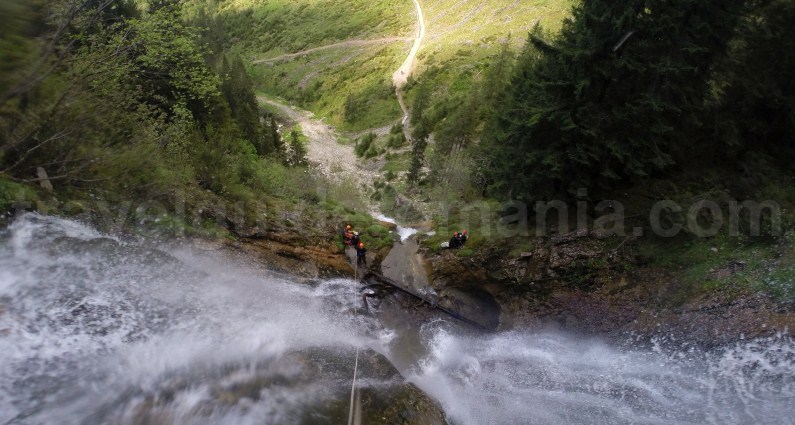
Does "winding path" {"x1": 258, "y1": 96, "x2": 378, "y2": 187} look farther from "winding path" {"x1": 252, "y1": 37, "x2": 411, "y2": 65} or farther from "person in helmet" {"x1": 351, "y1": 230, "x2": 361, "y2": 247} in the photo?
"winding path" {"x1": 252, "y1": 37, "x2": 411, "y2": 65}

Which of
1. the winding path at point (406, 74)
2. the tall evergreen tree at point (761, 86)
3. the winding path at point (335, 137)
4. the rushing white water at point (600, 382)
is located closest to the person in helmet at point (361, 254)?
the rushing white water at point (600, 382)

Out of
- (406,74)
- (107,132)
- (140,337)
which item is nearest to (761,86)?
(140,337)

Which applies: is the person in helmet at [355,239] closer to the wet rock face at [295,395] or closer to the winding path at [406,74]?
the wet rock face at [295,395]

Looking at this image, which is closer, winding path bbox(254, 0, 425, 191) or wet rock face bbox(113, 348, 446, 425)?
wet rock face bbox(113, 348, 446, 425)

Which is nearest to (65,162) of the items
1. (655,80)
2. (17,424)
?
(17,424)

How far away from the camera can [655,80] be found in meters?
11.8

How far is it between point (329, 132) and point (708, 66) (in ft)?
173

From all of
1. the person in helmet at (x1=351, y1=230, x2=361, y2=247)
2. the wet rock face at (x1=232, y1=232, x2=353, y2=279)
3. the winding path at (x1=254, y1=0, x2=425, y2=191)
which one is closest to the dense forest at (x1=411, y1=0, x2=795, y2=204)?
the person in helmet at (x1=351, y1=230, x2=361, y2=247)

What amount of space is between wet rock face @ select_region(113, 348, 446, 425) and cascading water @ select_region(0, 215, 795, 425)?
4cm

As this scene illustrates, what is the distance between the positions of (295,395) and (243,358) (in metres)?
1.60

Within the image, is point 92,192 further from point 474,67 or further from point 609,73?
point 474,67

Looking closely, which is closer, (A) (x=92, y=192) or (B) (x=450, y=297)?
(A) (x=92, y=192)

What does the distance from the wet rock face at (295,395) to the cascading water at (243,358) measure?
1.5 inches

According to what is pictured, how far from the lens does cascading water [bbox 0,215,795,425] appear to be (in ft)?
24.8
